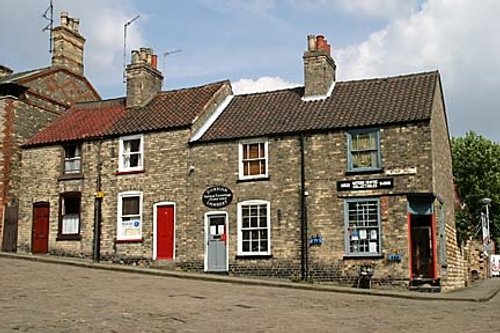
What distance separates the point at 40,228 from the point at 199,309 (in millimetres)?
16278

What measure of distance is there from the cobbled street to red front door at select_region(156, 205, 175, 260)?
4.54 meters

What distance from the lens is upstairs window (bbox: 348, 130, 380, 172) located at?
22.8m

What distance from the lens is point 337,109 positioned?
24.7 meters

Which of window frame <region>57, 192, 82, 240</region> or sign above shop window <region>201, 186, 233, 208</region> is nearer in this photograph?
sign above shop window <region>201, 186, 233, 208</region>

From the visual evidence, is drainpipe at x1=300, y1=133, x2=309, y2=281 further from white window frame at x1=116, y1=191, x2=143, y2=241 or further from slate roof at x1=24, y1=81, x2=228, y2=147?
white window frame at x1=116, y1=191, x2=143, y2=241

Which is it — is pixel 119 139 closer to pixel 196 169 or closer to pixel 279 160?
pixel 196 169

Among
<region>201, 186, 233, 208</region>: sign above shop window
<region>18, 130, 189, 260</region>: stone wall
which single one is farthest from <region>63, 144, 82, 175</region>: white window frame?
<region>201, 186, 233, 208</region>: sign above shop window

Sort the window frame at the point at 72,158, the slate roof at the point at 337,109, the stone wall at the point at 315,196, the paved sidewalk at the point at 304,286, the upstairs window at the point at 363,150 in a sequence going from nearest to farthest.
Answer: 1. the paved sidewalk at the point at 304,286
2. the stone wall at the point at 315,196
3. the upstairs window at the point at 363,150
4. the slate roof at the point at 337,109
5. the window frame at the point at 72,158

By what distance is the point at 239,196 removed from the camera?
2458 centimetres

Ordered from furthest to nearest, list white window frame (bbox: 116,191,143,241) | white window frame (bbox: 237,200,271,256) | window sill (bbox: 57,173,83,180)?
1. window sill (bbox: 57,173,83,180)
2. white window frame (bbox: 116,191,143,241)
3. white window frame (bbox: 237,200,271,256)

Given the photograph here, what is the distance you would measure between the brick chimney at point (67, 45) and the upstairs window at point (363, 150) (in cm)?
1682

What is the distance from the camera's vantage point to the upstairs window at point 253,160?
24492 mm

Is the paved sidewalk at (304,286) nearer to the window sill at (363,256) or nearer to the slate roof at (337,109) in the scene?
the window sill at (363,256)

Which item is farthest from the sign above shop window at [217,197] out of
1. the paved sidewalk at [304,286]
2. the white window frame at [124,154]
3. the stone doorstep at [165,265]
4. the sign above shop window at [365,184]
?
the sign above shop window at [365,184]
